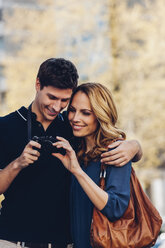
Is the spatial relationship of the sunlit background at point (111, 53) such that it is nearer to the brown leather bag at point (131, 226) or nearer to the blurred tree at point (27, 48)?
the blurred tree at point (27, 48)

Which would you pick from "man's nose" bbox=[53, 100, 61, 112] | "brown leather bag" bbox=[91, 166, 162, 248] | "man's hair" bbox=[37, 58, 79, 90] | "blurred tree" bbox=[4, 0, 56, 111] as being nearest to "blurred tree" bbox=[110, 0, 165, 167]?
"blurred tree" bbox=[4, 0, 56, 111]

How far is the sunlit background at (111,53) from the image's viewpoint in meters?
10.0

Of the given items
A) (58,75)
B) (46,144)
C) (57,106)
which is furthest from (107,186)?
(58,75)

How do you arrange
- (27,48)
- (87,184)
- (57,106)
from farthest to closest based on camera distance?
(27,48)
(57,106)
(87,184)

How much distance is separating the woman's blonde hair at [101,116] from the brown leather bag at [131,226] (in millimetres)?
228

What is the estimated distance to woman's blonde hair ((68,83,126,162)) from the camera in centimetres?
274

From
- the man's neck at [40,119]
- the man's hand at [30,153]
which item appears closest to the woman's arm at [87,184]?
the man's hand at [30,153]

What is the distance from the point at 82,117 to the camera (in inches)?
110

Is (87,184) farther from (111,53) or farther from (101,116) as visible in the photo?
(111,53)

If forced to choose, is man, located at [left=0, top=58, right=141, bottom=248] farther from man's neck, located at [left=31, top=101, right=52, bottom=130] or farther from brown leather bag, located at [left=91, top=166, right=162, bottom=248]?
brown leather bag, located at [left=91, top=166, right=162, bottom=248]

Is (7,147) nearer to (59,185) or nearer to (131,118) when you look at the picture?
(59,185)

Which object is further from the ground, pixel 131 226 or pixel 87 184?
pixel 87 184

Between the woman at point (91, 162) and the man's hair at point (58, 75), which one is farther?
the man's hair at point (58, 75)

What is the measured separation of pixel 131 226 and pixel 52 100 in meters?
0.89
